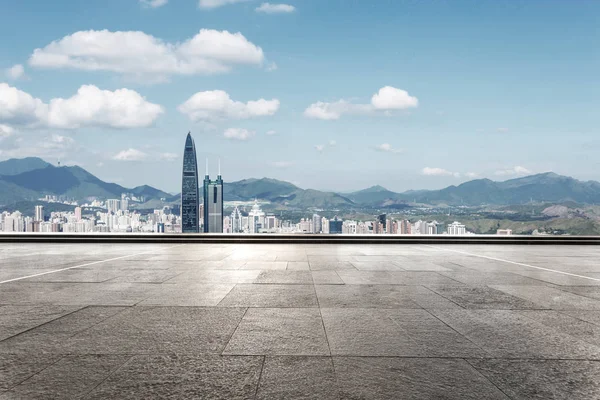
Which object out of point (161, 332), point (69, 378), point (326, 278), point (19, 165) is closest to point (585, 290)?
point (326, 278)

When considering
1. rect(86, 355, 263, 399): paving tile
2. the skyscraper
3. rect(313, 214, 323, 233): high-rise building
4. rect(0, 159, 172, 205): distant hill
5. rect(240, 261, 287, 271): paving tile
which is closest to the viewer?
rect(86, 355, 263, 399): paving tile

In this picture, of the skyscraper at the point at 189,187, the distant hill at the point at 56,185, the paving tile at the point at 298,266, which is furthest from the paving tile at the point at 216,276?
the distant hill at the point at 56,185

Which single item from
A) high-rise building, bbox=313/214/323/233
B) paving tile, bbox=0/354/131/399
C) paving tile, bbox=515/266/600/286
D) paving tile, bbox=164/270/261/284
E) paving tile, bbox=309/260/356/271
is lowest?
paving tile, bbox=515/266/600/286

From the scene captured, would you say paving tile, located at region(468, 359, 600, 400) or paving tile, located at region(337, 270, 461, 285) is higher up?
paving tile, located at region(468, 359, 600, 400)

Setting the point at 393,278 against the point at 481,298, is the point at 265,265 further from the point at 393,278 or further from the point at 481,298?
the point at 481,298

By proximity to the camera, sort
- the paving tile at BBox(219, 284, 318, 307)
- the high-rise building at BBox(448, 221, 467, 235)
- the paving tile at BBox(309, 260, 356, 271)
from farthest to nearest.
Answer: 1. the high-rise building at BBox(448, 221, 467, 235)
2. the paving tile at BBox(309, 260, 356, 271)
3. the paving tile at BBox(219, 284, 318, 307)

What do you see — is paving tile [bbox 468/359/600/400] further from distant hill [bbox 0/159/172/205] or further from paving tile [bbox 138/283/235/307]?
distant hill [bbox 0/159/172/205]

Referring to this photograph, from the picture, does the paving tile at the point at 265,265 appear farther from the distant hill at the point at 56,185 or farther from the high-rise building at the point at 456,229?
the distant hill at the point at 56,185

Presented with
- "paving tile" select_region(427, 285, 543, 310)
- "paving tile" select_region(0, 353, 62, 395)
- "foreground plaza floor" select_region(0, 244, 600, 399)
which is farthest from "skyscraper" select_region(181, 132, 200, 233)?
"paving tile" select_region(0, 353, 62, 395)
